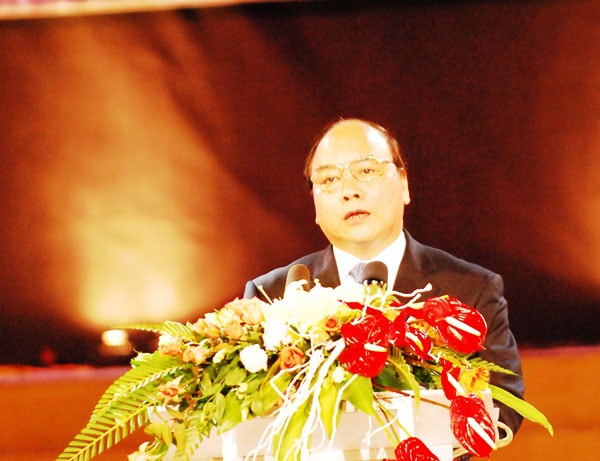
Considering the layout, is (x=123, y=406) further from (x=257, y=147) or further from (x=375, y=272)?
(x=257, y=147)

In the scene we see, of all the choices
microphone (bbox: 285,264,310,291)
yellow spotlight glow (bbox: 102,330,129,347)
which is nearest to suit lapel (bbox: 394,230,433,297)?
microphone (bbox: 285,264,310,291)

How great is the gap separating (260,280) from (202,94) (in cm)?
180

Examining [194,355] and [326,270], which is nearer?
[194,355]

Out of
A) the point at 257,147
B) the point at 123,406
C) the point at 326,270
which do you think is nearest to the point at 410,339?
the point at 123,406

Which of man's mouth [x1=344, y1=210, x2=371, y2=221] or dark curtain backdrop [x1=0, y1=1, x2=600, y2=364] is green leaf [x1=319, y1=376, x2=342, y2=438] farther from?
dark curtain backdrop [x1=0, y1=1, x2=600, y2=364]

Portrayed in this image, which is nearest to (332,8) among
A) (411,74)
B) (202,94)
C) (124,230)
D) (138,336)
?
(411,74)

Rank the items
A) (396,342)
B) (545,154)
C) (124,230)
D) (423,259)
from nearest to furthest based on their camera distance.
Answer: (396,342) → (423,259) → (545,154) → (124,230)

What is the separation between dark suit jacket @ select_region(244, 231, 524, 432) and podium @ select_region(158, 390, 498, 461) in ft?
1.89

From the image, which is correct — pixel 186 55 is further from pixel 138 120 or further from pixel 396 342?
pixel 396 342

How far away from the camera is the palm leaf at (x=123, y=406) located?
46.6 inches

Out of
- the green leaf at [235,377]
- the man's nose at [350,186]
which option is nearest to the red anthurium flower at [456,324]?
the green leaf at [235,377]

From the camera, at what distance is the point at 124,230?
394cm

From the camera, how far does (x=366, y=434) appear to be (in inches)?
46.6

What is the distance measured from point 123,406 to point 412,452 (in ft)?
1.33
